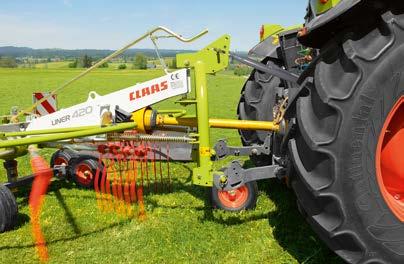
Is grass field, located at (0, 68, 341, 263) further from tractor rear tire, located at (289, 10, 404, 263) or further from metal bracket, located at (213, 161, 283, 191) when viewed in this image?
tractor rear tire, located at (289, 10, 404, 263)

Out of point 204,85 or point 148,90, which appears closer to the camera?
point 204,85

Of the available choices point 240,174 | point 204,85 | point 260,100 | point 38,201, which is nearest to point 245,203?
point 240,174

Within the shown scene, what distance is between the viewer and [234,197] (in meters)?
4.06

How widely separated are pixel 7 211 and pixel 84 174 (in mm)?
1269

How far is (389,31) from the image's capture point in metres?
2.10

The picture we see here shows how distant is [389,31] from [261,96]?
7.51ft

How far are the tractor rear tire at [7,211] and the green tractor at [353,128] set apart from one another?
257cm

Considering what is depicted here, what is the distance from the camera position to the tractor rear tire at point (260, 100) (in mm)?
4309

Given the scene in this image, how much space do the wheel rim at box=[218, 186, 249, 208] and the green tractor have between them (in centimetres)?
162

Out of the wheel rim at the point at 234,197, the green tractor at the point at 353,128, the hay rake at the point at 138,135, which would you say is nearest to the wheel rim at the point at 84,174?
the hay rake at the point at 138,135

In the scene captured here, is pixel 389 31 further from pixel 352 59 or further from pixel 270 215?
pixel 270 215

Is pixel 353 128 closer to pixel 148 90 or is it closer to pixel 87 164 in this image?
pixel 148 90

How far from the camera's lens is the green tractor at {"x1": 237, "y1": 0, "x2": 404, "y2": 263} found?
210 cm


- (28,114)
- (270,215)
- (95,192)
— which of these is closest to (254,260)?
(270,215)
